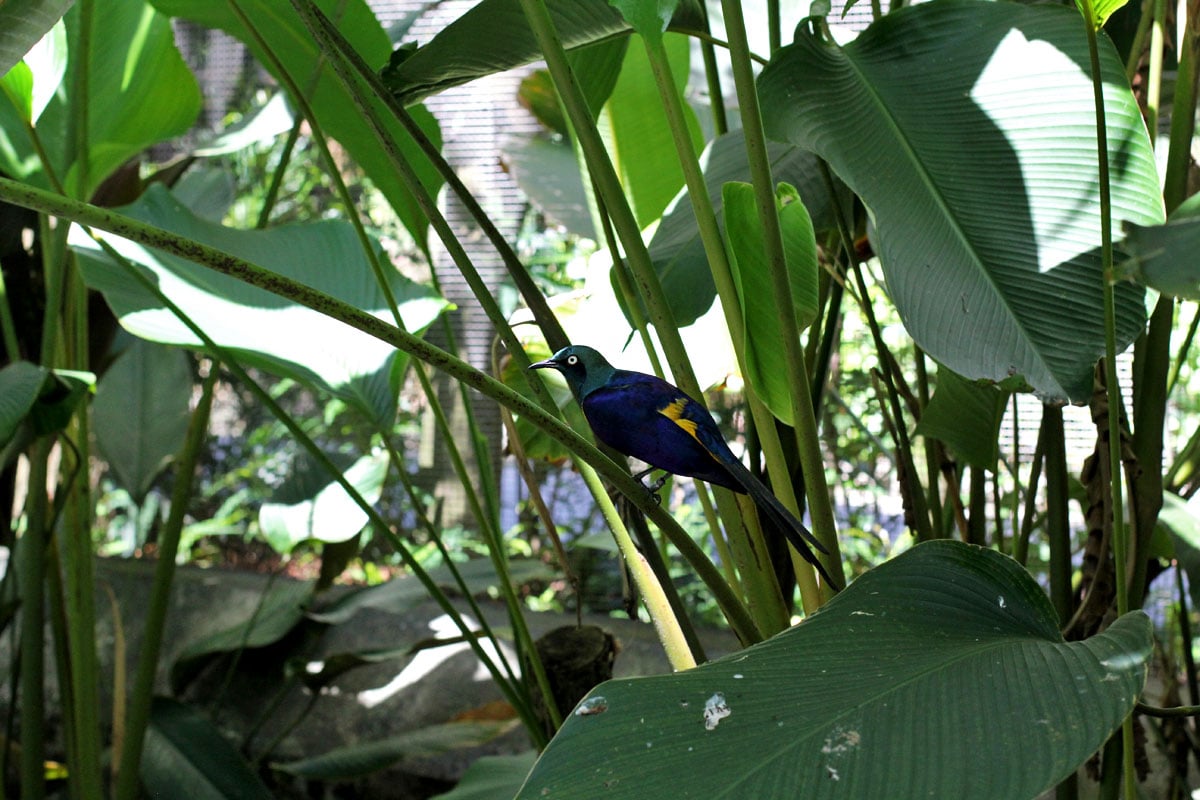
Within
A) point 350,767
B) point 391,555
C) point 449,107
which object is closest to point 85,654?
point 350,767

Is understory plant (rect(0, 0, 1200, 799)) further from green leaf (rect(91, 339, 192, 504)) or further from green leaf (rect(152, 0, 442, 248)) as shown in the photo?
green leaf (rect(91, 339, 192, 504))

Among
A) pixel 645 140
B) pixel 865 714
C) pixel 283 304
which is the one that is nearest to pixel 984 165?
pixel 865 714

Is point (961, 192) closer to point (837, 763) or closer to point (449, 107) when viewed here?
point (837, 763)

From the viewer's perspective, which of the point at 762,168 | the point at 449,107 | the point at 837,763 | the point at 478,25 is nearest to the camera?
the point at 837,763

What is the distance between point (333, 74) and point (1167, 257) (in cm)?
68

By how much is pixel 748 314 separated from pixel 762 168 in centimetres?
11

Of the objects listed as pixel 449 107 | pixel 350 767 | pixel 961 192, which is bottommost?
pixel 350 767

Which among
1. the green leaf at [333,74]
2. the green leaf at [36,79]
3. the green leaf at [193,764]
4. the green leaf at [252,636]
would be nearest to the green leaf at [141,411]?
the green leaf at [252,636]

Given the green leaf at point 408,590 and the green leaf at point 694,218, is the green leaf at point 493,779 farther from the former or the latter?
the green leaf at point 694,218

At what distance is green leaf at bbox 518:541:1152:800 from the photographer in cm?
34

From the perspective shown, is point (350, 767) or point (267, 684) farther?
point (267, 684)

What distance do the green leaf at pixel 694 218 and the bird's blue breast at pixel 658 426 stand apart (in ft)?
0.47

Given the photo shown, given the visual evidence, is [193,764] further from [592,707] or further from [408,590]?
[592,707]

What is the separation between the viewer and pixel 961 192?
1.83 ft
